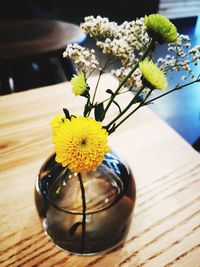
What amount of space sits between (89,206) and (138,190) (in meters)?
0.14

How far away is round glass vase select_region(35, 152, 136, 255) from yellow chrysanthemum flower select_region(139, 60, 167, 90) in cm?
20

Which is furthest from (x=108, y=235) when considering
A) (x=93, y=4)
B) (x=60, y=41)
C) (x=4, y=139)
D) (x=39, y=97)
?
Result: (x=93, y=4)

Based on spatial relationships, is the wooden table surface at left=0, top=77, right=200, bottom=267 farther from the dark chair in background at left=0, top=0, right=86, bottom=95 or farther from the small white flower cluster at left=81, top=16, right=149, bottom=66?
the dark chair in background at left=0, top=0, right=86, bottom=95

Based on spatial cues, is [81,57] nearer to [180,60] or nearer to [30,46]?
[180,60]

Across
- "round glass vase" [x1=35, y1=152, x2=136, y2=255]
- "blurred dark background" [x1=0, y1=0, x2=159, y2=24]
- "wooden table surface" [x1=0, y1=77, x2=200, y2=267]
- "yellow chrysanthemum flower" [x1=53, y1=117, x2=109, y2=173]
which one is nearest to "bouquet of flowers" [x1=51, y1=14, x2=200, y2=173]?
"yellow chrysanthemum flower" [x1=53, y1=117, x2=109, y2=173]

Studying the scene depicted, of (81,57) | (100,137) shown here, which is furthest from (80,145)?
(81,57)

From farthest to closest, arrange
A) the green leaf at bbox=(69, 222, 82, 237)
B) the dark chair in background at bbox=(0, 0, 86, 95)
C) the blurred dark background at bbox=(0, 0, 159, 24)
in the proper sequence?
the blurred dark background at bbox=(0, 0, 159, 24) < the dark chair in background at bbox=(0, 0, 86, 95) < the green leaf at bbox=(69, 222, 82, 237)

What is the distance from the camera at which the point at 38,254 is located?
0.50 metres

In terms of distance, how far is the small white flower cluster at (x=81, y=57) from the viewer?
0.40m

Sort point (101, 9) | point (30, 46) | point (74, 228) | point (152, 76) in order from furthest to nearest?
1. point (101, 9)
2. point (30, 46)
3. point (74, 228)
4. point (152, 76)

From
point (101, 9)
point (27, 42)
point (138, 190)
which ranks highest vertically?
point (138, 190)

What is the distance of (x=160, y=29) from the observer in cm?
34

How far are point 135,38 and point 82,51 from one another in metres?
0.08

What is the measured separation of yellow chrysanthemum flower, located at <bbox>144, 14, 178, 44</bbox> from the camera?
34cm
